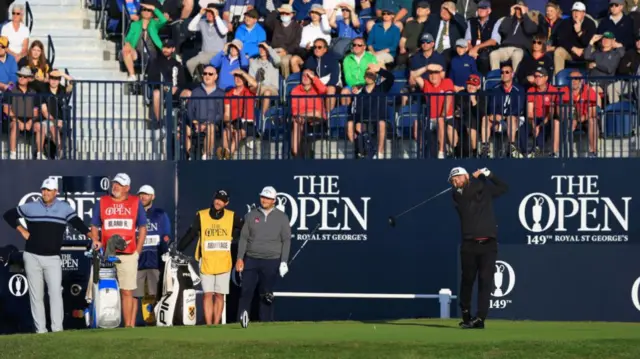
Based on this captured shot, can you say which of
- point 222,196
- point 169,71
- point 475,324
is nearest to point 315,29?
point 169,71

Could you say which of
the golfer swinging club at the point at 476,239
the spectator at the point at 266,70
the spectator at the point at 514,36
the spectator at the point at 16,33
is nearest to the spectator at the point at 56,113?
the spectator at the point at 16,33

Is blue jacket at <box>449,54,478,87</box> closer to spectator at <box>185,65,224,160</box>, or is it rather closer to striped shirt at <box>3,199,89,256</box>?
spectator at <box>185,65,224,160</box>

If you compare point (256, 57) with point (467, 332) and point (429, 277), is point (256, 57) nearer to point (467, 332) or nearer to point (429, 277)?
point (429, 277)

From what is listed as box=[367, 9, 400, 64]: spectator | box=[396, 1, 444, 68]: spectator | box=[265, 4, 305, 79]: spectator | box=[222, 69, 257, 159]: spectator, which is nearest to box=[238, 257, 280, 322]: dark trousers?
box=[222, 69, 257, 159]: spectator

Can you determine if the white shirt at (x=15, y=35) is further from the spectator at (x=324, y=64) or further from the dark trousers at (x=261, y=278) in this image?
the dark trousers at (x=261, y=278)

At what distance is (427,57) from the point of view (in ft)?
87.5

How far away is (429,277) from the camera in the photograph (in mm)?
25406

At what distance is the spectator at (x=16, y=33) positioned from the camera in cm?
2812

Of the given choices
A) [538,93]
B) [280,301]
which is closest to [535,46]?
[538,93]

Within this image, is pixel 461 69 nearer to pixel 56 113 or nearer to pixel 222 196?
pixel 222 196

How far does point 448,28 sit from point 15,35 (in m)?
6.92

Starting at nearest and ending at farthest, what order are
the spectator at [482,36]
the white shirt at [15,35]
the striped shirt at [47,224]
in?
the striped shirt at [47,224] → the spectator at [482,36] → the white shirt at [15,35]

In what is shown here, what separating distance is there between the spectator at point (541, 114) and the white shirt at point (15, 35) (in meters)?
8.26

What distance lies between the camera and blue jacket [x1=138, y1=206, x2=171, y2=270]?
25.0 metres
